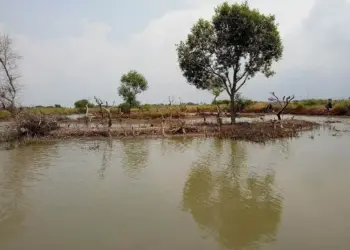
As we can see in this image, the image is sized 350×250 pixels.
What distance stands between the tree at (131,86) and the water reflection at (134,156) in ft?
127

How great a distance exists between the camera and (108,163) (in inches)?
728

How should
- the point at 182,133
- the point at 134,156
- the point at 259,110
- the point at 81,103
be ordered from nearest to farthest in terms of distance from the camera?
the point at 134,156
the point at 182,133
the point at 259,110
the point at 81,103

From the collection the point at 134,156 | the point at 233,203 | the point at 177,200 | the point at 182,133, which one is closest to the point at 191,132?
the point at 182,133

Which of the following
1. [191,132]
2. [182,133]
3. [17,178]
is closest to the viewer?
[17,178]

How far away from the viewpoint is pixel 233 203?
11.3 metres

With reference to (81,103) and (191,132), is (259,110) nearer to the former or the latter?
(81,103)

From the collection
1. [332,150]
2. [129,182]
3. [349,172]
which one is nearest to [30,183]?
[129,182]

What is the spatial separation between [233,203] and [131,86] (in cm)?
5662

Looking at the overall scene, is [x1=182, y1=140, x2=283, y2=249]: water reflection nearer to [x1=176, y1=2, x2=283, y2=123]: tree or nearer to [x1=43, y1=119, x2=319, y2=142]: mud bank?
[x1=43, y1=119, x2=319, y2=142]: mud bank

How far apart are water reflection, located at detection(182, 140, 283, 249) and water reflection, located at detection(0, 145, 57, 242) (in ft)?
16.3

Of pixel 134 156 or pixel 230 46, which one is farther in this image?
pixel 230 46

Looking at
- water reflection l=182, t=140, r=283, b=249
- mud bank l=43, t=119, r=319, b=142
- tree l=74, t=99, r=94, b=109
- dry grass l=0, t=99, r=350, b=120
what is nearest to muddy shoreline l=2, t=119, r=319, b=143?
mud bank l=43, t=119, r=319, b=142

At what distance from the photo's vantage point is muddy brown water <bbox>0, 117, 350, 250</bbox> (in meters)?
8.65

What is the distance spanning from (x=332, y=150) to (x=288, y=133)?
26.1 feet
